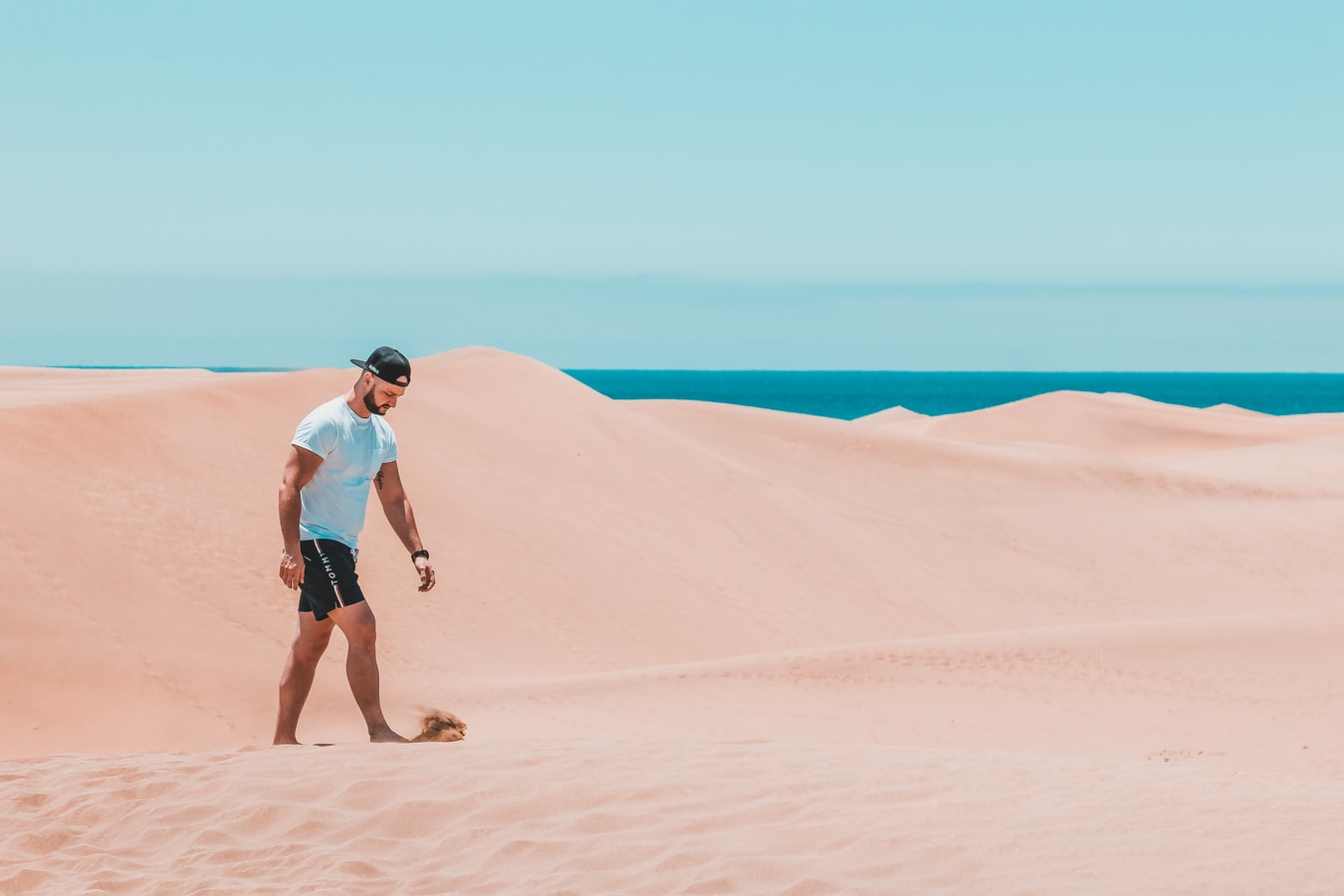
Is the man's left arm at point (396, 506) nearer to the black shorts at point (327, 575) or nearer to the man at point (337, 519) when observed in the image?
the man at point (337, 519)

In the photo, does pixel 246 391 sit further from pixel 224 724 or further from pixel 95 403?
pixel 224 724

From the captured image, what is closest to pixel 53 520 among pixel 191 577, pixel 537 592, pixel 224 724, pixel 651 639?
pixel 191 577

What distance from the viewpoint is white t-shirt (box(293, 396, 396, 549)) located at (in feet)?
18.1

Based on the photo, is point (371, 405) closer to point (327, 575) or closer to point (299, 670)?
point (327, 575)

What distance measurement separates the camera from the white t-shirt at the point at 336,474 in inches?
217

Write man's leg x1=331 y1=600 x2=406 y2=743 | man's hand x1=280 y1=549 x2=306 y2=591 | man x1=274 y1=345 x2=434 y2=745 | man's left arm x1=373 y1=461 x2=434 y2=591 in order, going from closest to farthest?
man's hand x1=280 y1=549 x2=306 y2=591
man x1=274 y1=345 x2=434 y2=745
man's leg x1=331 y1=600 x2=406 y2=743
man's left arm x1=373 y1=461 x2=434 y2=591

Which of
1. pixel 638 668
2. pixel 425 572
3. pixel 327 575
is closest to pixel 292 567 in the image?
pixel 327 575

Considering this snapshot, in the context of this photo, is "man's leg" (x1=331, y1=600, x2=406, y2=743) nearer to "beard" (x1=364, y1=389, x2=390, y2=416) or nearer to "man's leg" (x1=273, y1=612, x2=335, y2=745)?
"man's leg" (x1=273, y1=612, x2=335, y2=745)

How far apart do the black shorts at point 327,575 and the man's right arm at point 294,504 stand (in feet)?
0.31

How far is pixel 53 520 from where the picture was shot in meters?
9.48

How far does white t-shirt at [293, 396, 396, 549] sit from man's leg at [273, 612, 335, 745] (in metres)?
0.43

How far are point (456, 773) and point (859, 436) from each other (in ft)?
67.7

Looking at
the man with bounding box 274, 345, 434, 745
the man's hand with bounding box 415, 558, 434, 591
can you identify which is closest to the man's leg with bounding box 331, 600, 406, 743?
the man with bounding box 274, 345, 434, 745

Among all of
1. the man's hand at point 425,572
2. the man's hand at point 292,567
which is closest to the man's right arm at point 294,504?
the man's hand at point 292,567
